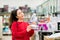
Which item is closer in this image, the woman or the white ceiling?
the woman

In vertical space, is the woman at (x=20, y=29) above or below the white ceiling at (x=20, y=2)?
below

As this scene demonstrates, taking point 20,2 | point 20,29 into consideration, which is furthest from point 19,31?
point 20,2

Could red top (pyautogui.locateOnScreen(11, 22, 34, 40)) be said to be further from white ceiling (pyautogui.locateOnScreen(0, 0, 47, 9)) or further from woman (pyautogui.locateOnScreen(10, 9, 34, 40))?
white ceiling (pyautogui.locateOnScreen(0, 0, 47, 9))

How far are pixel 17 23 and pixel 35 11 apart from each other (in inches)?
172

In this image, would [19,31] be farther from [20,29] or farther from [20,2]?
[20,2]

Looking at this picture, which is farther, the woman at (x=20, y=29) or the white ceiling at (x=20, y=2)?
the white ceiling at (x=20, y=2)

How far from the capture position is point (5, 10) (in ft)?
22.5

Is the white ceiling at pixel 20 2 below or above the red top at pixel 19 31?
above

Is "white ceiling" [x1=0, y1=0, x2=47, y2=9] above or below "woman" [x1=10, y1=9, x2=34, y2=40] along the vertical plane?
above

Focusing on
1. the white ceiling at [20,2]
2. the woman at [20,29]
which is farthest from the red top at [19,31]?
the white ceiling at [20,2]

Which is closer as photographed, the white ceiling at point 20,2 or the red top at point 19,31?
the red top at point 19,31

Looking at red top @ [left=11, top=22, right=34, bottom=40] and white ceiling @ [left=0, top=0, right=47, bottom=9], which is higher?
white ceiling @ [left=0, top=0, right=47, bottom=9]

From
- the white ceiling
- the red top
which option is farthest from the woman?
the white ceiling

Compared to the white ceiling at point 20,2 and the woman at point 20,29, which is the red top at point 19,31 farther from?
the white ceiling at point 20,2
